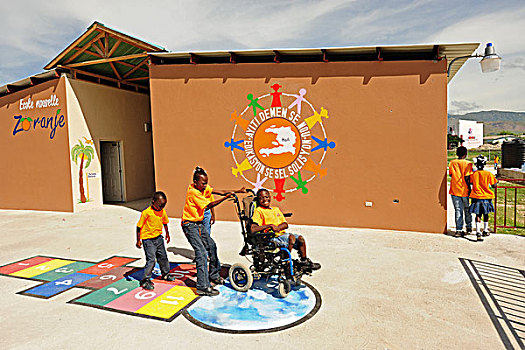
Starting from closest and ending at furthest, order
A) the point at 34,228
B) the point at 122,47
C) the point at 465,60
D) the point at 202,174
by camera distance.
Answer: the point at 202,174 → the point at 465,60 → the point at 34,228 → the point at 122,47

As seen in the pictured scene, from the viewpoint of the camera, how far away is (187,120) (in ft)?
30.0

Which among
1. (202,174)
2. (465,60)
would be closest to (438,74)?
(465,60)

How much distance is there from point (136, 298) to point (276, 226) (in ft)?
6.45

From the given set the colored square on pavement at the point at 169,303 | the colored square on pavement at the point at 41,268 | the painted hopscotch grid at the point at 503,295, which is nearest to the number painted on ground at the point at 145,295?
the colored square on pavement at the point at 169,303

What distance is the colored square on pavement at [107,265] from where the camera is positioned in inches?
213

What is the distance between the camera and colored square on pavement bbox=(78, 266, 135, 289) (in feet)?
15.9

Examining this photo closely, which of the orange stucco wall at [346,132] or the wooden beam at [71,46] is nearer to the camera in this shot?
the orange stucco wall at [346,132]

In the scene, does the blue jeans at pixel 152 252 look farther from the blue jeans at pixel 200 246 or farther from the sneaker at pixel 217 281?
the sneaker at pixel 217 281

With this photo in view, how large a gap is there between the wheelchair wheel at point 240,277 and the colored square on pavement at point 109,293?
1348 millimetres

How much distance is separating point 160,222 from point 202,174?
35.1 inches

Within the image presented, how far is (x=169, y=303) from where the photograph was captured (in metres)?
4.24

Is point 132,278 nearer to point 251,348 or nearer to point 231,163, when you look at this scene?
point 251,348

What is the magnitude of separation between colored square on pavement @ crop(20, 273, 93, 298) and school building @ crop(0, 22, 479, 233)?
4.27 meters

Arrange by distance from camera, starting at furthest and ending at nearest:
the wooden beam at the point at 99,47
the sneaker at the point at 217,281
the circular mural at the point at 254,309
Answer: the wooden beam at the point at 99,47, the sneaker at the point at 217,281, the circular mural at the point at 254,309
